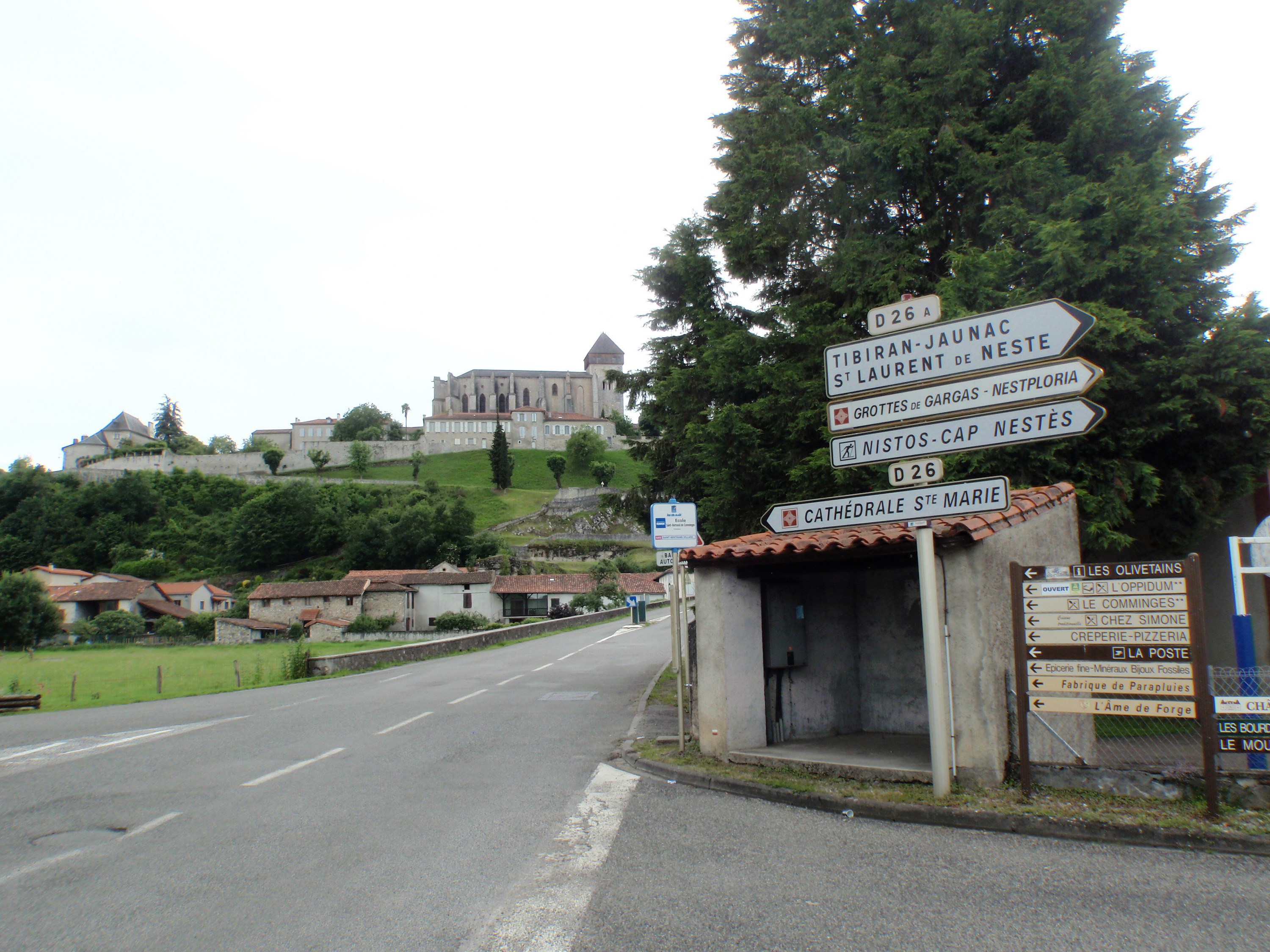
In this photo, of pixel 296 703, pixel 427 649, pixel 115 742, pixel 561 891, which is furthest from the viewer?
pixel 427 649

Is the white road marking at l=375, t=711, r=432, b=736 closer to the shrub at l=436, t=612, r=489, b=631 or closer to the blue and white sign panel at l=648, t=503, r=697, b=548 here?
the blue and white sign panel at l=648, t=503, r=697, b=548

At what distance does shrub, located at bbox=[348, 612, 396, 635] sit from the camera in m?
62.1

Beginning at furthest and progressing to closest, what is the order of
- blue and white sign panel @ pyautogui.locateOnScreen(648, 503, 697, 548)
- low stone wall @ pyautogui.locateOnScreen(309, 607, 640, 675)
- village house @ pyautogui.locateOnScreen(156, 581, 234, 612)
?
village house @ pyautogui.locateOnScreen(156, 581, 234, 612) → low stone wall @ pyautogui.locateOnScreen(309, 607, 640, 675) → blue and white sign panel @ pyautogui.locateOnScreen(648, 503, 697, 548)

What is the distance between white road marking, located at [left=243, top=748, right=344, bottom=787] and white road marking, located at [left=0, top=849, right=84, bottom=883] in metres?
2.48

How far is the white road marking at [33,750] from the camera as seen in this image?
10.9 metres

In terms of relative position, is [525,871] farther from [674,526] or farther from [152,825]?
[674,526]

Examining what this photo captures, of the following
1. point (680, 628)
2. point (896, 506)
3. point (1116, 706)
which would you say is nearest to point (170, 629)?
point (680, 628)

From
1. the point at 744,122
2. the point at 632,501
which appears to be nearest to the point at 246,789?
the point at 632,501

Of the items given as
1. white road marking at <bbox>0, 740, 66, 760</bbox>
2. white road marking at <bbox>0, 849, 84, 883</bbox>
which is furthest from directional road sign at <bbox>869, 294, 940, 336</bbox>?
white road marking at <bbox>0, 740, 66, 760</bbox>

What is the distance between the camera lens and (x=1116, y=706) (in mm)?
6477

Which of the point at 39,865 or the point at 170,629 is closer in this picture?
the point at 39,865

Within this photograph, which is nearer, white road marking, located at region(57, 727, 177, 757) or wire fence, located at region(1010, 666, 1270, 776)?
wire fence, located at region(1010, 666, 1270, 776)

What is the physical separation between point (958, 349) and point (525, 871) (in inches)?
212

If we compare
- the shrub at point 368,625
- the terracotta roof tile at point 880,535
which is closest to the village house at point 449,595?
the shrub at point 368,625
